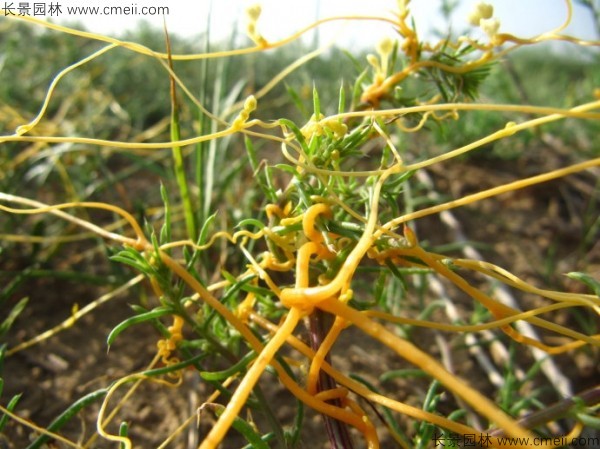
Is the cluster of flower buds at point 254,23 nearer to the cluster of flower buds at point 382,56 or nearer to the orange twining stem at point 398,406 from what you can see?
the cluster of flower buds at point 382,56

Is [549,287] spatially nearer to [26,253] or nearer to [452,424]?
[452,424]

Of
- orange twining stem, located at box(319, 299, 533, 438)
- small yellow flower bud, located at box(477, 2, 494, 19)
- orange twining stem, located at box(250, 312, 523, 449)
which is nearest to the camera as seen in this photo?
orange twining stem, located at box(319, 299, 533, 438)

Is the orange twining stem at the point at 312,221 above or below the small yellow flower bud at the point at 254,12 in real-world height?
below

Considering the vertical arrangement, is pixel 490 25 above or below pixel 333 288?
above

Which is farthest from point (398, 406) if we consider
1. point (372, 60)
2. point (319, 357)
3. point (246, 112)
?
point (372, 60)

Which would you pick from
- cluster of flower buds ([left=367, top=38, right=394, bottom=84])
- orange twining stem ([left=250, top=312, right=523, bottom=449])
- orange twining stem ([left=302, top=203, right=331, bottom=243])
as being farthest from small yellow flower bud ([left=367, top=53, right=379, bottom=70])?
orange twining stem ([left=250, top=312, right=523, bottom=449])

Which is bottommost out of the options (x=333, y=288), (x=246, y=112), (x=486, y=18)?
(x=333, y=288)

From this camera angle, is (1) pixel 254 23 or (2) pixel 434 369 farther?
(1) pixel 254 23

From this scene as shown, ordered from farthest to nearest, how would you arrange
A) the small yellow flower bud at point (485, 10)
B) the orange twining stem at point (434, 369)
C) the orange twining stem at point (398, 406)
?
the small yellow flower bud at point (485, 10) < the orange twining stem at point (398, 406) < the orange twining stem at point (434, 369)

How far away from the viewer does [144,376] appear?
1.58 feet

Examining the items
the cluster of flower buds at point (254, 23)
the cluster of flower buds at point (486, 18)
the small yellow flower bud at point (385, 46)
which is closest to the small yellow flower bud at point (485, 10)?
the cluster of flower buds at point (486, 18)

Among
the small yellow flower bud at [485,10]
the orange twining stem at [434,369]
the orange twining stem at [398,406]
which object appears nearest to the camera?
the orange twining stem at [434,369]

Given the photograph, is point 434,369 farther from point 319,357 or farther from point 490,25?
point 490,25

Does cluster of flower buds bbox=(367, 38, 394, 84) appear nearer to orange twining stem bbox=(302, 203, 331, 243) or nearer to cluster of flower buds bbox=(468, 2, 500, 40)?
cluster of flower buds bbox=(468, 2, 500, 40)
